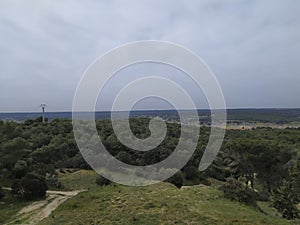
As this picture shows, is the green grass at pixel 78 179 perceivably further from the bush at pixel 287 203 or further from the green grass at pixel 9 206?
the bush at pixel 287 203

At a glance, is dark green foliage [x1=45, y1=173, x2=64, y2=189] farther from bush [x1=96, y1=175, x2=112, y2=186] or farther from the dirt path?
the dirt path

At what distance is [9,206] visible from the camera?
78.3 ft

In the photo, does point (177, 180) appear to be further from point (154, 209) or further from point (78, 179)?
point (154, 209)

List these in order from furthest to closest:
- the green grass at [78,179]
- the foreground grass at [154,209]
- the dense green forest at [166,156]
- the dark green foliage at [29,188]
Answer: the green grass at [78,179] < the dark green foliage at [29,188] < the dense green forest at [166,156] < the foreground grass at [154,209]

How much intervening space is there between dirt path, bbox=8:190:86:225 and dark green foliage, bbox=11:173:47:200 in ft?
2.95

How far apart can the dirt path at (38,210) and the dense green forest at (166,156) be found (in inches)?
54.6

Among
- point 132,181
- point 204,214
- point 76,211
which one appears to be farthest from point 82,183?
point 204,214

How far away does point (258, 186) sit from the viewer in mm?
39719

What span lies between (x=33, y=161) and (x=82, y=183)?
6476 millimetres

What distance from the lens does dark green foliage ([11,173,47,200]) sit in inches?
1016

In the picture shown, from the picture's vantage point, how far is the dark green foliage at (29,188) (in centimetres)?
2580

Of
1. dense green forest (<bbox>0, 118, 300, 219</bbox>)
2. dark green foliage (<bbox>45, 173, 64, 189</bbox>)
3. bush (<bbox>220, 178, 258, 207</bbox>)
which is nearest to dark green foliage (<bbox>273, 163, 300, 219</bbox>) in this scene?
dense green forest (<bbox>0, 118, 300, 219</bbox>)

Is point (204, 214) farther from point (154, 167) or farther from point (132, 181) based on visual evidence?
point (154, 167)

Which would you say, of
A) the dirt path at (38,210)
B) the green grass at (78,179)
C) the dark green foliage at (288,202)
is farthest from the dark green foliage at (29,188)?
the dark green foliage at (288,202)
